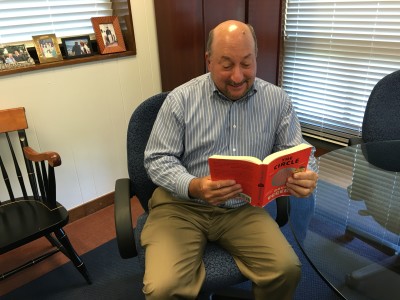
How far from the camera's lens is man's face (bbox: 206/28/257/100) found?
1.26 metres

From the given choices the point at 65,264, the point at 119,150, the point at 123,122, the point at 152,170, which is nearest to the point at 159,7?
the point at 123,122

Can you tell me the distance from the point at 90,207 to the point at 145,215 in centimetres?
101

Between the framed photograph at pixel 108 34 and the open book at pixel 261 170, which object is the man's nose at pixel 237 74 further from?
the framed photograph at pixel 108 34

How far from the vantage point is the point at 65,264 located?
1.92 m

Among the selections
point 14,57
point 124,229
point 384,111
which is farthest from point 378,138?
point 14,57

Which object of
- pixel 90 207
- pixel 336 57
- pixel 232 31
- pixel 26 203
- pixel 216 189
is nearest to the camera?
pixel 216 189

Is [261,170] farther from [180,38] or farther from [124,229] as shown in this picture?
[180,38]

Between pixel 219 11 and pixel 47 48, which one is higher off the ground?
pixel 219 11

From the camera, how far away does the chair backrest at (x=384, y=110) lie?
1.72 meters

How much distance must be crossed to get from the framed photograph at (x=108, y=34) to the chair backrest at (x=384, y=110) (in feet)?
4.97

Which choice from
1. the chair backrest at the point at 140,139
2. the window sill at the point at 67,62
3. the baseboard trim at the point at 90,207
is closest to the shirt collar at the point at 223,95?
the chair backrest at the point at 140,139

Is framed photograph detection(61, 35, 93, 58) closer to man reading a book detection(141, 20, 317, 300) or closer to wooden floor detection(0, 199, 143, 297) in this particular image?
man reading a book detection(141, 20, 317, 300)

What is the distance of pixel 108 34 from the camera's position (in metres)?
2.12

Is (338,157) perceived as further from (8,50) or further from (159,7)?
(8,50)
